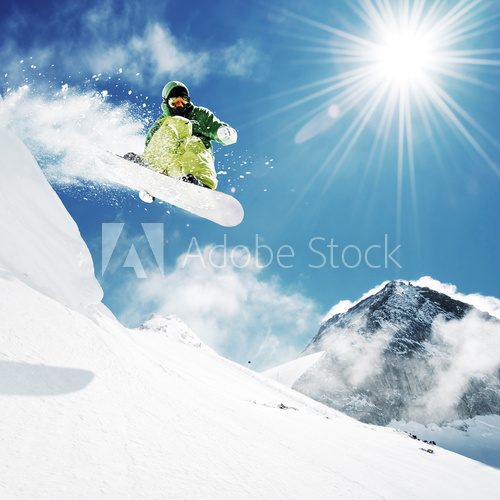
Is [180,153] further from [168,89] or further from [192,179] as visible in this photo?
[168,89]

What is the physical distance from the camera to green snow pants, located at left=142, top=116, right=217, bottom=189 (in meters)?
7.26

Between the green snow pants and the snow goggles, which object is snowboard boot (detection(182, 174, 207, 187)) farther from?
the snow goggles

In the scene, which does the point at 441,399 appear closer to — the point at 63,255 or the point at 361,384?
the point at 361,384

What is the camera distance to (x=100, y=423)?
2.54 m

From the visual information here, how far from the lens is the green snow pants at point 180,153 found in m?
7.26

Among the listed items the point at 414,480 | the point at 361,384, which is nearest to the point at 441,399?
the point at 361,384

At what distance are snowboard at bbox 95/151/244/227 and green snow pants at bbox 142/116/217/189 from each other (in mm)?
241

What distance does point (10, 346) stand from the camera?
296 centimetres

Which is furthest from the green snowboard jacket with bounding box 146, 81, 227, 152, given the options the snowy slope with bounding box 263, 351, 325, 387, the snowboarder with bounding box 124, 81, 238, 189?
the snowy slope with bounding box 263, 351, 325, 387

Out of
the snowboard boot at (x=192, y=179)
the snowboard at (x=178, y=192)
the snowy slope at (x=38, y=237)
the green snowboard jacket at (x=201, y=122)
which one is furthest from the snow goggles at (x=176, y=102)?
the snowy slope at (x=38, y=237)

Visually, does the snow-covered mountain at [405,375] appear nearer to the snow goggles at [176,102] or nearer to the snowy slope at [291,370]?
the snowy slope at [291,370]

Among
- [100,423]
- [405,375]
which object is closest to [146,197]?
[100,423]

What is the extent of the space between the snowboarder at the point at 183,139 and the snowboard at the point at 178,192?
21cm

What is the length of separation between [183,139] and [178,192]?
103 centimetres
